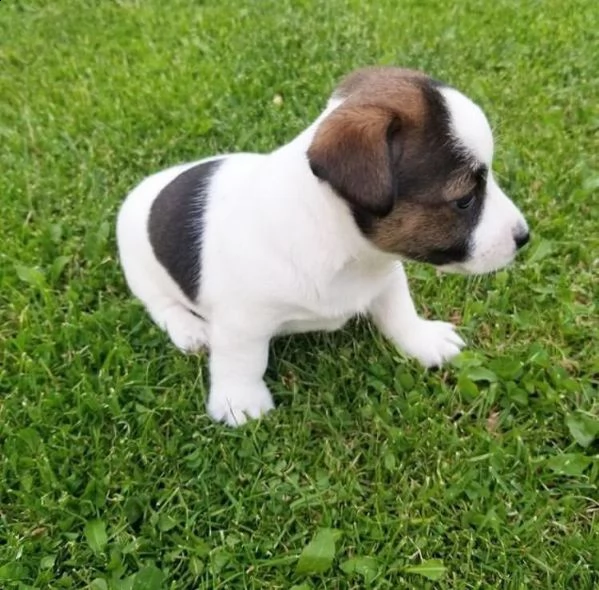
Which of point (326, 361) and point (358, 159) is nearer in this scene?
point (358, 159)

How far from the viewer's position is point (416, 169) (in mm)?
3000

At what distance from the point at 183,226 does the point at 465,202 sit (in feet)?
A: 4.44

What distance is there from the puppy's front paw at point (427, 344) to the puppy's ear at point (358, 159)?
1.37 meters

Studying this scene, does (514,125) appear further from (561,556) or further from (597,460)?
(561,556)

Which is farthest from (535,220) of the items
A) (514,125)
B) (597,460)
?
(597,460)

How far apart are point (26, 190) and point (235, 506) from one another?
8.81ft

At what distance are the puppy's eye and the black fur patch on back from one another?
1220 mm

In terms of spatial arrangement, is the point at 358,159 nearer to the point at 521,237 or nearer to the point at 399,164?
the point at 399,164

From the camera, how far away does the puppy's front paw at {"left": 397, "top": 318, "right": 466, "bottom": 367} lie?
4164mm

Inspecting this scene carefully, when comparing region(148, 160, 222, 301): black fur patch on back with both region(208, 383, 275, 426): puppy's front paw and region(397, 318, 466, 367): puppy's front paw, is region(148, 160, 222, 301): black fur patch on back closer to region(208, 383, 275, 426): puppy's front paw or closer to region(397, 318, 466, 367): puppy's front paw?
region(208, 383, 275, 426): puppy's front paw

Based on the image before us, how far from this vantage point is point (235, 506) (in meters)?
3.66

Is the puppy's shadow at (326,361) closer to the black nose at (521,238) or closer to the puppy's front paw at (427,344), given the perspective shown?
the puppy's front paw at (427,344)

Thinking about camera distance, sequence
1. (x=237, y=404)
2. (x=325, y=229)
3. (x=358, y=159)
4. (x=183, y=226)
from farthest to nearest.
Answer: (x=237, y=404), (x=183, y=226), (x=325, y=229), (x=358, y=159)

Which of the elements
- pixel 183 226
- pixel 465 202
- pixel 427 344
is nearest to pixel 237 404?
pixel 183 226
